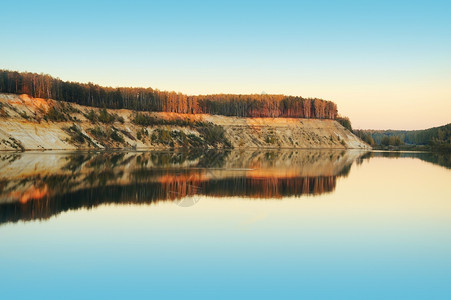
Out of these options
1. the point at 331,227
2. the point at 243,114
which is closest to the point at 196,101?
the point at 243,114

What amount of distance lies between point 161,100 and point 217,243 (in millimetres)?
107134

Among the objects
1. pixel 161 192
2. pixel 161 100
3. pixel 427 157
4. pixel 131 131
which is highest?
pixel 161 100

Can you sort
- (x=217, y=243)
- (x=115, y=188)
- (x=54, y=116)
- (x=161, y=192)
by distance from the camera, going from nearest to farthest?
(x=217, y=243), (x=161, y=192), (x=115, y=188), (x=54, y=116)

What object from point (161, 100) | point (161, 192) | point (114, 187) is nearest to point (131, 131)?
point (161, 100)

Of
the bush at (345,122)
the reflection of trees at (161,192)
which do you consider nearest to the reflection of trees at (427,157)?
the reflection of trees at (161,192)

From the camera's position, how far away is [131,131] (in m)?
93.8

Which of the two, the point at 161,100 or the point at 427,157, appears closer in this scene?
the point at 427,157

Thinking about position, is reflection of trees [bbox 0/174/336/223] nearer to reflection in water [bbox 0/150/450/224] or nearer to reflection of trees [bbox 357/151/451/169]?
reflection in water [bbox 0/150/450/224]

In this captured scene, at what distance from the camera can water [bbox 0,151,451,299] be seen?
1027 cm

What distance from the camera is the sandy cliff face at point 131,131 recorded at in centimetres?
6944

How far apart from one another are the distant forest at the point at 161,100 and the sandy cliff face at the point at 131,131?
396cm

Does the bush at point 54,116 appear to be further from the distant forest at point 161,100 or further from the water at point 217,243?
the water at point 217,243

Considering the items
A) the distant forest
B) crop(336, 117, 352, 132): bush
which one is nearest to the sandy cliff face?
the distant forest

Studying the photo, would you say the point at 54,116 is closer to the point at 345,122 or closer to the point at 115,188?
the point at 115,188
